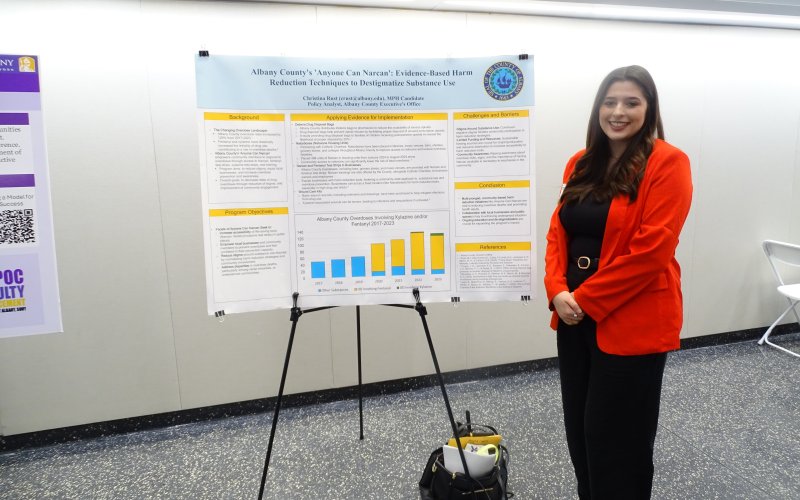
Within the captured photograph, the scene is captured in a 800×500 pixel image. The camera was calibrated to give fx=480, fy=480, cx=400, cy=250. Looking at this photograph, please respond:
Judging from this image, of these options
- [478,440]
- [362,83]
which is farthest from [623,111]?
[478,440]

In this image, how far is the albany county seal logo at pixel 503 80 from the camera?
183cm

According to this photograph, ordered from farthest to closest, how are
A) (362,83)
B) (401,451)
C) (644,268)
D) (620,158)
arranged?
(401,451) < (362,83) < (620,158) < (644,268)

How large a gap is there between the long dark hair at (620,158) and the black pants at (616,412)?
472mm

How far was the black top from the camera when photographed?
165 centimetres

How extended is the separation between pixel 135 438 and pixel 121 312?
0.74 meters

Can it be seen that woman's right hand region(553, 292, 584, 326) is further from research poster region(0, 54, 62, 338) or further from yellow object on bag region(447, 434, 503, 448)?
research poster region(0, 54, 62, 338)

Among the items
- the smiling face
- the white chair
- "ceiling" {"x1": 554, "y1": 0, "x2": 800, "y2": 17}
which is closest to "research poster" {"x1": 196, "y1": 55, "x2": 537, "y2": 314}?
the smiling face

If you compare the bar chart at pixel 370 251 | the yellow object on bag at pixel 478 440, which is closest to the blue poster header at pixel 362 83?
the bar chart at pixel 370 251

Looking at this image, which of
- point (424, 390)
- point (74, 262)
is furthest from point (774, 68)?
point (74, 262)

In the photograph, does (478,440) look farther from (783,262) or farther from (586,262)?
(783,262)

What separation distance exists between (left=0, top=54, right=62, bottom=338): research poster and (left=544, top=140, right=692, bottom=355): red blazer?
2152 mm

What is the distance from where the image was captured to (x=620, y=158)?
1.65 metres

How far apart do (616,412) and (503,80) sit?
1.27 metres

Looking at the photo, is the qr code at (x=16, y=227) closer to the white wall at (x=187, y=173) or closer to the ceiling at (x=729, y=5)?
the white wall at (x=187, y=173)
